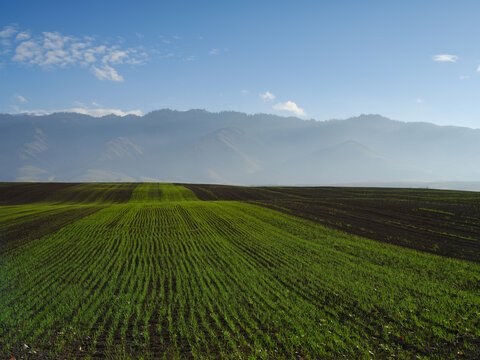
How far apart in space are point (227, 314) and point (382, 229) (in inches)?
911

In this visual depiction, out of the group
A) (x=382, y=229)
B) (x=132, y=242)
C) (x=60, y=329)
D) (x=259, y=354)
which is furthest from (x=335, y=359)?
(x=382, y=229)

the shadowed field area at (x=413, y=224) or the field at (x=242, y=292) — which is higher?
the shadowed field area at (x=413, y=224)

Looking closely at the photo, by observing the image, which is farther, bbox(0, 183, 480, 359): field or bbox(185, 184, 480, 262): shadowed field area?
bbox(185, 184, 480, 262): shadowed field area

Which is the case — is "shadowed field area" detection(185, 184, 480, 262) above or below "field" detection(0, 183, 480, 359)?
above

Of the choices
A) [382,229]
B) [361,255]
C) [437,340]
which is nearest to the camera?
[437,340]

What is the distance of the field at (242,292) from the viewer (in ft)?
33.1

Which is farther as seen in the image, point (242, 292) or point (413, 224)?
point (413, 224)

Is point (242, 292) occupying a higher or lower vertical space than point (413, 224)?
lower

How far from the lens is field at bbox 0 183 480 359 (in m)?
10.1

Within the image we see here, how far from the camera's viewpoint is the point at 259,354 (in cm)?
951

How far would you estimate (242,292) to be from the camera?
47.7 ft

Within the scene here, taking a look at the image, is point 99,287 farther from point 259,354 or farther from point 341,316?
point 341,316

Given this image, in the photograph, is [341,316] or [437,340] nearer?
[437,340]

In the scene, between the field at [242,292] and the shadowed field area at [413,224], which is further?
the shadowed field area at [413,224]
